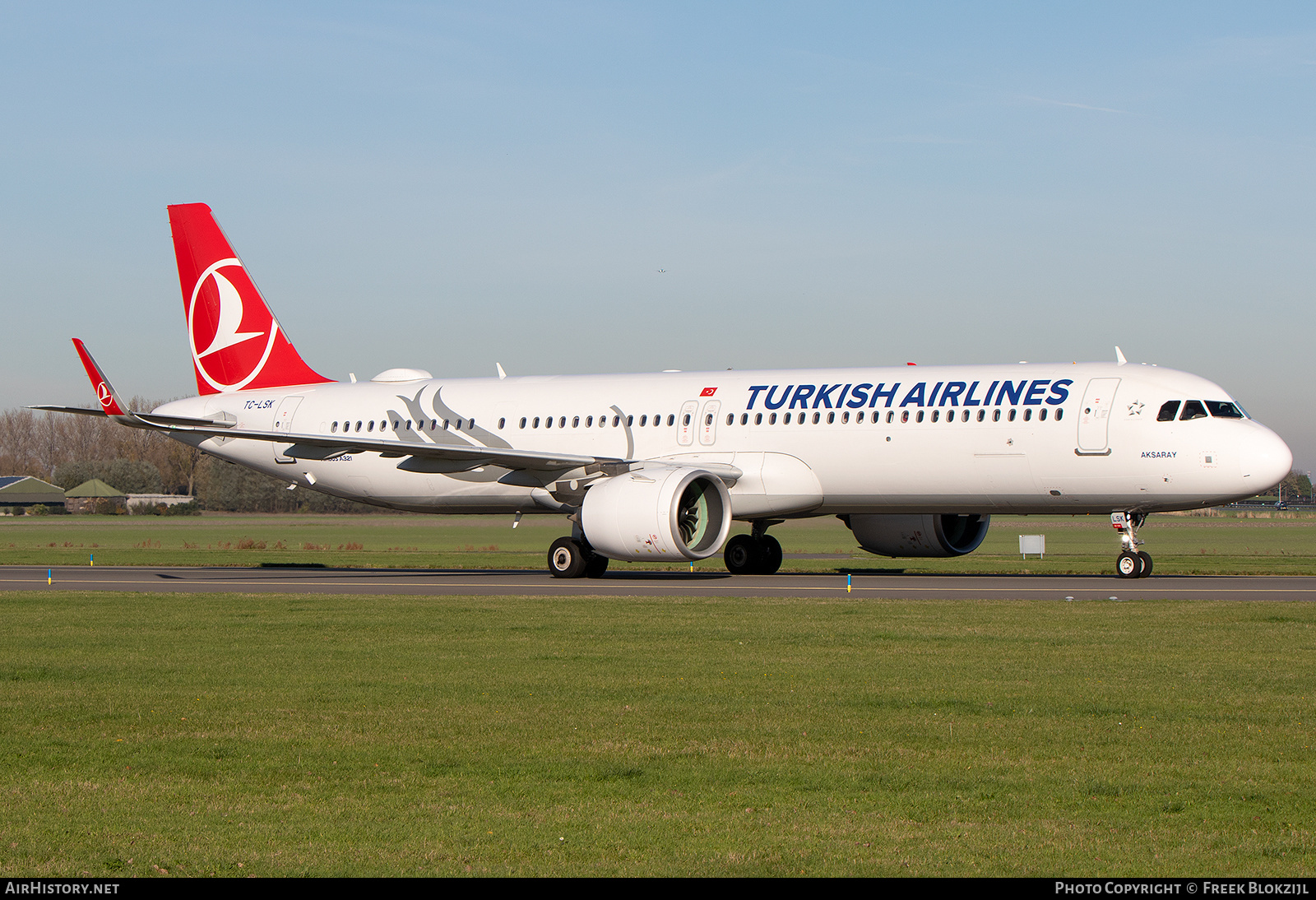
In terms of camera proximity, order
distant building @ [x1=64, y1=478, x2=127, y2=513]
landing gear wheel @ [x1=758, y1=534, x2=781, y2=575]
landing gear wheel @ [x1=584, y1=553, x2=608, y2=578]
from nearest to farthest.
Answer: landing gear wheel @ [x1=584, y1=553, x2=608, y2=578], landing gear wheel @ [x1=758, y1=534, x2=781, y2=575], distant building @ [x1=64, y1=478, x2=127, y2=513]

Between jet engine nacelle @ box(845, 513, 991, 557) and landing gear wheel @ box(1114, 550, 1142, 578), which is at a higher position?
jet engine nacelle @ box(845, 513, 991, 557)

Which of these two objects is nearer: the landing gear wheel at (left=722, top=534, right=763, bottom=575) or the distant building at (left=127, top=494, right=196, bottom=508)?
the landing gear wheel at (left=722, top=534, right=763, bottom=575)

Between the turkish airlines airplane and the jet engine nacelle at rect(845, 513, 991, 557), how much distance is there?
52 mm

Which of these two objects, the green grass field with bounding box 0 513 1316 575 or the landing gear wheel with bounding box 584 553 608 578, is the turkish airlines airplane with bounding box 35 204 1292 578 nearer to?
the landing gear wheel with bounding box 584 553 608 578

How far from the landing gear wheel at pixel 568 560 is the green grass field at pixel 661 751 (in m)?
11.7

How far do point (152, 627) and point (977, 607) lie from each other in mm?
10942

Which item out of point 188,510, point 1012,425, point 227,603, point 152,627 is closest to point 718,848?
point 152,627

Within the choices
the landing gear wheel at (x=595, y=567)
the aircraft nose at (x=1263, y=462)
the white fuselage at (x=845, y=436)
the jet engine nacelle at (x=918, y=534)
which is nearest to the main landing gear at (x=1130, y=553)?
the white fuselage at (x=845, y=436)

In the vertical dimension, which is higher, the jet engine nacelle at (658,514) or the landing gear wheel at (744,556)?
the jet engine nacelle at (658,514)

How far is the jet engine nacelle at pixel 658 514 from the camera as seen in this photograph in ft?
83.0

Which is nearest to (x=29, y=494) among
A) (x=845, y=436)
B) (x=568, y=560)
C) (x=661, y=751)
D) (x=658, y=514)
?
(x=568, y=560)

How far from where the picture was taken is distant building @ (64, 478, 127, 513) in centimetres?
11738

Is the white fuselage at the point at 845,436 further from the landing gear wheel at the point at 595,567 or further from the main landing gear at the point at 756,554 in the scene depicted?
the main landing gear at the point at 756,554

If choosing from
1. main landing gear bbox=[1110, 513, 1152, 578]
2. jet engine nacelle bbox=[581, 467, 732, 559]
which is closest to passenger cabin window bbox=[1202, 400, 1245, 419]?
main landing gear bbox=[1110, 513, 1152, 578]
